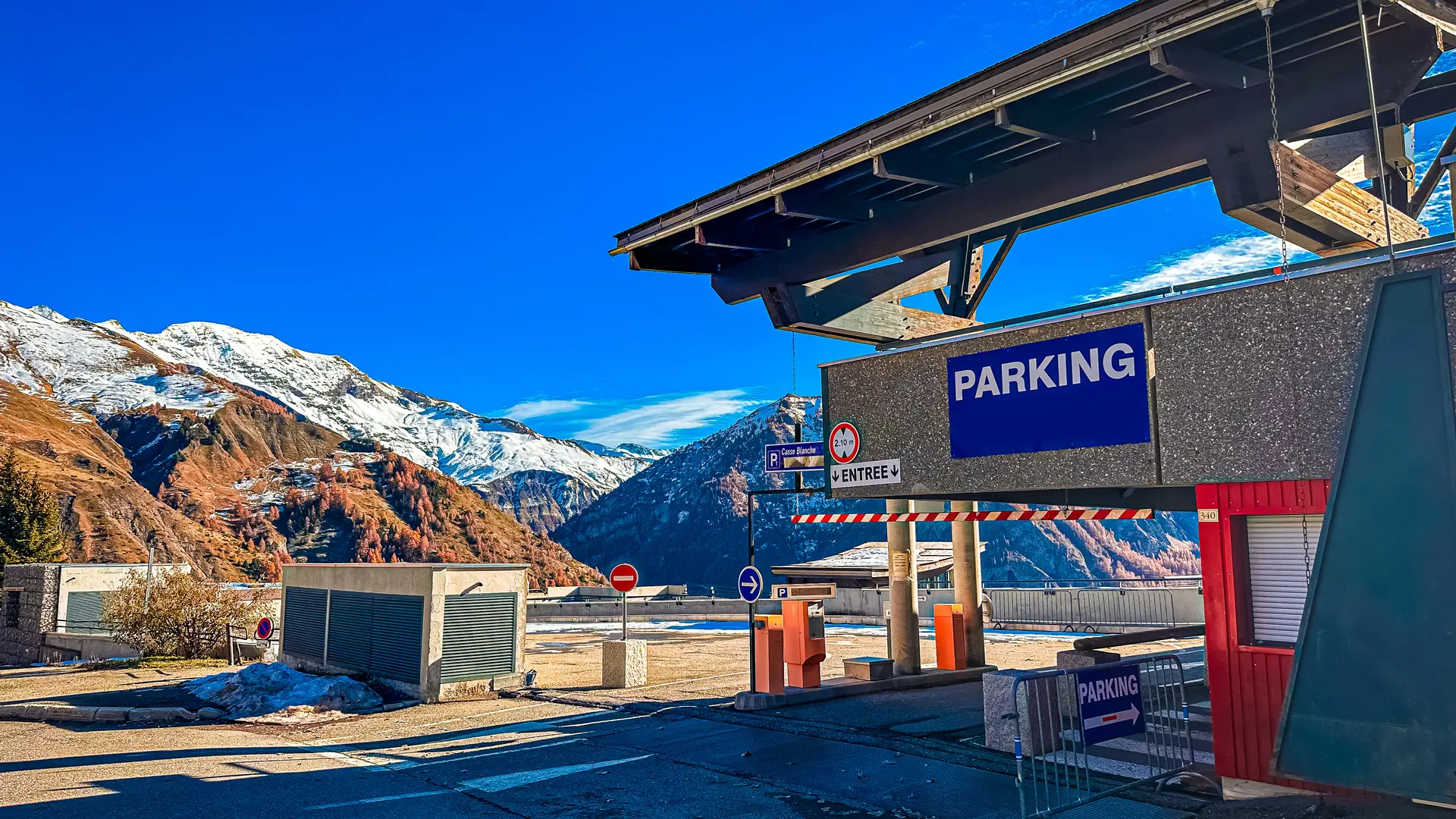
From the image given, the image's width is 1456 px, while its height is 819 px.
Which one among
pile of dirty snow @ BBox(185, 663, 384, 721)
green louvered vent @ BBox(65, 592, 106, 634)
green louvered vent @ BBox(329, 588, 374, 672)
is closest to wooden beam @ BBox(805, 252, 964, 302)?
pile of dirty snow @ BBox(185, 663, 384, 721)

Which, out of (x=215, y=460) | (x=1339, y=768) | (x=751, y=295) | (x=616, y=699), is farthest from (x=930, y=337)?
(x=215, y=460)

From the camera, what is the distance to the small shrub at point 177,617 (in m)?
24.1

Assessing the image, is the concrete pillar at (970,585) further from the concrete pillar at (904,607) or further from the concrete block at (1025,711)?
the concrete block at (1025,711)

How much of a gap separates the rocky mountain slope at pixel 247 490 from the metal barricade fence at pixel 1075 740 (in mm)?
85508

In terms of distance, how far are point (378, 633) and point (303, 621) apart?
3.74 metres

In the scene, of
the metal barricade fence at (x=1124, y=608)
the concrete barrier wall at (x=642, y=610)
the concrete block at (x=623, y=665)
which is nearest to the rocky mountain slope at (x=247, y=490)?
the concrete barrier wall at (x=642, y=610)

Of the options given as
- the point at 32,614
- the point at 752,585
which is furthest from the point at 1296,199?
the point at 32,614

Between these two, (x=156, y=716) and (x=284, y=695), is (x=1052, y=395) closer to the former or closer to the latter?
(x=284, y=695)

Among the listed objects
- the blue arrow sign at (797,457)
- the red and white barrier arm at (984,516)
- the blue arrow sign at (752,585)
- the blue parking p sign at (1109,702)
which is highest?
the blue arrow sign at (797,457)

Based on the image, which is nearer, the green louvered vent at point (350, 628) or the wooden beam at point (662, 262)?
the wooden beam at point (662, 262)

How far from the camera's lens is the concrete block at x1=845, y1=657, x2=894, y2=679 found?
16344mm

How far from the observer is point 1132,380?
30.8ft

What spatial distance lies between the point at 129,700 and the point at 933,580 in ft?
97.3

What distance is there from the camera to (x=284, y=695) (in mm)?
15742
